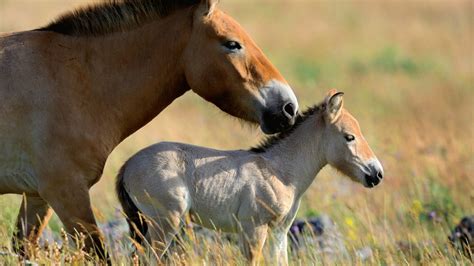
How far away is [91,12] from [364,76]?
1301cm

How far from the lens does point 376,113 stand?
15.0 metres

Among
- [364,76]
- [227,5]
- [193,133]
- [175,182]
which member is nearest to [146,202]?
[175,182]

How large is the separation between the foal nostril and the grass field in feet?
Answer: 1.49

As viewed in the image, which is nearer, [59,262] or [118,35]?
[59,262]

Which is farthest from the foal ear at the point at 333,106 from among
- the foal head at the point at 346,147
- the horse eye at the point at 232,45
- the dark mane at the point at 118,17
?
the dark mane at the point at 118,17

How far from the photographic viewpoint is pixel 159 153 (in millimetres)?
6031

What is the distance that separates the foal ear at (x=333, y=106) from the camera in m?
6.33

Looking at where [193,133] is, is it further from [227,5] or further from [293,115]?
[227,5]

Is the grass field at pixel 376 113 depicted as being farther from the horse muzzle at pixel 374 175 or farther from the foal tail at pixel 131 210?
the horse muzzle at pixel 374 175

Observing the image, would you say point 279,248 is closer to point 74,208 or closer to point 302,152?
point 302,152

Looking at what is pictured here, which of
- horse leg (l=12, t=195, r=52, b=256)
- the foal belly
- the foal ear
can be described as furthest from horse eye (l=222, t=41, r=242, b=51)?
horse leg (l=12, t=195, r=52, b=256)

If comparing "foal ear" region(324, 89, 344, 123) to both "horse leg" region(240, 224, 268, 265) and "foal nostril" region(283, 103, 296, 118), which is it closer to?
"foal nostril" region(283, 103, 296, 118)

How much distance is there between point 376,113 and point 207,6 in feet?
30.0

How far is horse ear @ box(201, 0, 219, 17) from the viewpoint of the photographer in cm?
614
